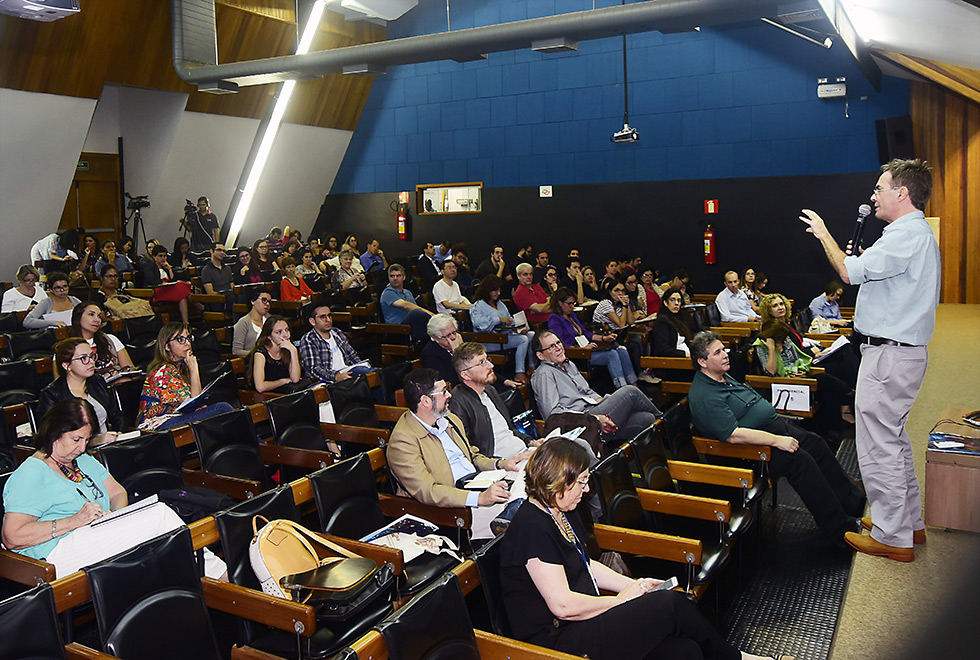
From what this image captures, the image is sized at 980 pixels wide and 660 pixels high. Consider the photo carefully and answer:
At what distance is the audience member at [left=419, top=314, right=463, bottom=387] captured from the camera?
5.49 m

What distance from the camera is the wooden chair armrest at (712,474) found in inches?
144

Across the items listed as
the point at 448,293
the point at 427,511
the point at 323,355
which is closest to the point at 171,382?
the point at 323,355

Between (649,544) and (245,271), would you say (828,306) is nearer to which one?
(649,544)

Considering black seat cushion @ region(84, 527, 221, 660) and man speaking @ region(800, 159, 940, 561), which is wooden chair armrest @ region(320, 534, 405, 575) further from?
man speaking @ region(800, 159, 940, 561)

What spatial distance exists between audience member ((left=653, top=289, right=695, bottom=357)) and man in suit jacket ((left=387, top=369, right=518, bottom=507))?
3.00 metres

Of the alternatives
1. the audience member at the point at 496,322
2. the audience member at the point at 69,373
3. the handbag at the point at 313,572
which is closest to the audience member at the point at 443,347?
the audience member at the point at 496,322

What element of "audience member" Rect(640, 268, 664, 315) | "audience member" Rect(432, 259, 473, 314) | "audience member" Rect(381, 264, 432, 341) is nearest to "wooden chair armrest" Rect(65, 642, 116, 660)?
"audience member" Rect(381, 264, 432, 341)

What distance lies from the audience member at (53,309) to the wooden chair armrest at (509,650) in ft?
17.8

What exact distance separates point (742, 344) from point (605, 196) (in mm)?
6539

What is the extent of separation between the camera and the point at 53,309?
6.86 metres

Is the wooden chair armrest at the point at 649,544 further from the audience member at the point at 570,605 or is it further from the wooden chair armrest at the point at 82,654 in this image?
the wooden chair armrest at the point at 82,654

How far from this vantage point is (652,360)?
5.93m

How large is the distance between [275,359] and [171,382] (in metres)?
0.85

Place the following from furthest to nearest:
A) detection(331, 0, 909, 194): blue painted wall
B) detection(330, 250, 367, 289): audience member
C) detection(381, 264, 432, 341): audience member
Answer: detection(331, 0, 909, 194): blue painted wall < detection(330, 250, 367, 289): audience member < detection(381, 264, 432, 341): audience member
